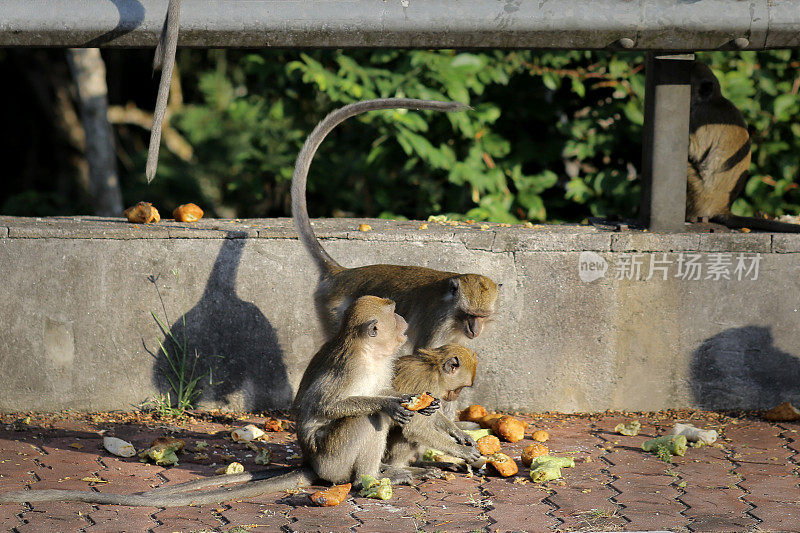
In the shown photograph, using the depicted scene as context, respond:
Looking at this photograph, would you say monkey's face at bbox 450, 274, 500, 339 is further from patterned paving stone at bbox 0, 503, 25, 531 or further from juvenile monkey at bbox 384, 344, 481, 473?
patterned paving stone at bbox 0, 503, 25, 531

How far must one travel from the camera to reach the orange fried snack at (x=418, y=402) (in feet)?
14.1

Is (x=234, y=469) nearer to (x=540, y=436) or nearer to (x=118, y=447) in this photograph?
(x=118, y=447)

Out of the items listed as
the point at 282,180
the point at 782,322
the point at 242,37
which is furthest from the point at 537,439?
the point at 282,180

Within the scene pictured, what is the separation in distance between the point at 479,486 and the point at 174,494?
147 centimetres

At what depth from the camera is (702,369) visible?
19.0 feet

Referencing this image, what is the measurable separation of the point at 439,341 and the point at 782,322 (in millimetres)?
2248

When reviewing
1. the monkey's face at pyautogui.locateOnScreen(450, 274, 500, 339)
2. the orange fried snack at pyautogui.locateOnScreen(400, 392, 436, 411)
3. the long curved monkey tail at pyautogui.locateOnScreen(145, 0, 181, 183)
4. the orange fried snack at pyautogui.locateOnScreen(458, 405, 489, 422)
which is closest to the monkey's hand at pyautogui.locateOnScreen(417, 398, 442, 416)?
the orange fried snack at pyautogui.locateOnScreen(400, 392, 436, 411)

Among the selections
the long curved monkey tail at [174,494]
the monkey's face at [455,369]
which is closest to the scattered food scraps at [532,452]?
the monkey's face at [455,369]

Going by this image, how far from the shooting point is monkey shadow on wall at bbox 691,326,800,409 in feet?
18.9

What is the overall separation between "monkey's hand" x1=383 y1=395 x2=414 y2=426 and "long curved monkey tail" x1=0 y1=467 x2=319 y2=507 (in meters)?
0.59

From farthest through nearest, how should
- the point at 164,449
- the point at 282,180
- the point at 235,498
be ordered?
1. the point at 282,180
2. the point at 164,449
3. the point at 235,498

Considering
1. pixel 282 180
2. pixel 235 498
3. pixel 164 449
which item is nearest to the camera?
pixel 235 498

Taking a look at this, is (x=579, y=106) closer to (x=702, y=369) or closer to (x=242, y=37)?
(x=702, y=369)

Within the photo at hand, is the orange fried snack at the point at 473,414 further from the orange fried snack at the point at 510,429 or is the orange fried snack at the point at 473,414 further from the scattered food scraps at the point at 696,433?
the scattered food scraps at the point at 696,433
